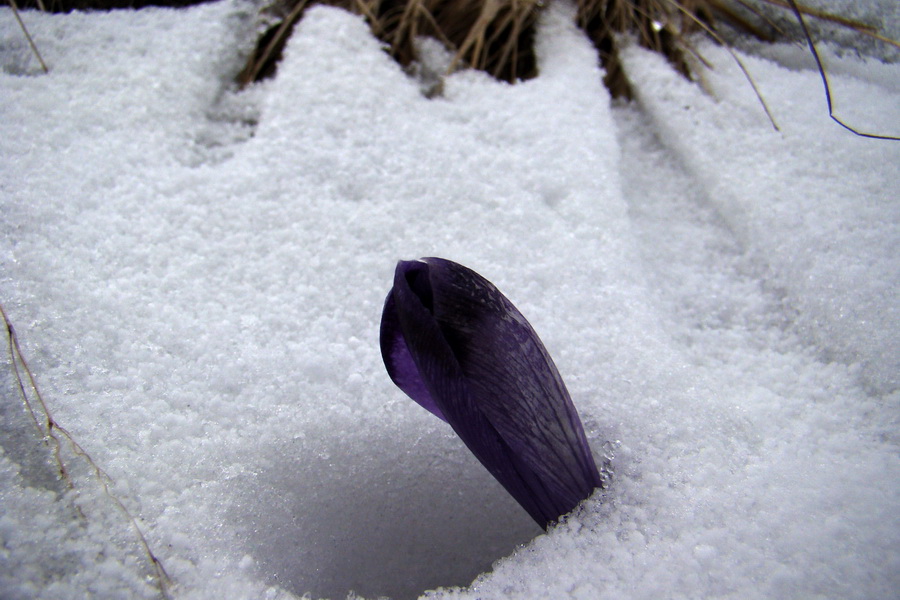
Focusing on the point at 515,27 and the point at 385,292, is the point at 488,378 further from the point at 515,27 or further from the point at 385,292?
the point at 515,27

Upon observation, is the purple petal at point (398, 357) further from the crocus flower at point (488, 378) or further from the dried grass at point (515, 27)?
the dried grass at point (515, 27)

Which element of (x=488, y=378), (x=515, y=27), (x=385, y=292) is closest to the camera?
(x=488, y=378)

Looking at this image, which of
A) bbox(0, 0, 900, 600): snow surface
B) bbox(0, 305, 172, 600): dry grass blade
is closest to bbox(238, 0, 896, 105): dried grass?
bbox(0, 0, 900, 600): snow surface

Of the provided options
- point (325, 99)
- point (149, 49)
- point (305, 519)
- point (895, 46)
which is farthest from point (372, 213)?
point (895, 46)

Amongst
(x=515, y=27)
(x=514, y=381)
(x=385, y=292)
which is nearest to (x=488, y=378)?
(x=514, y=381)

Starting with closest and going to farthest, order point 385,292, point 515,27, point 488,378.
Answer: point 488,378
point 385,292
point 515,27

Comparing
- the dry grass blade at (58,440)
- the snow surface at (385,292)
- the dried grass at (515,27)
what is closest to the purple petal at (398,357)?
the snow surface at (385,292)
